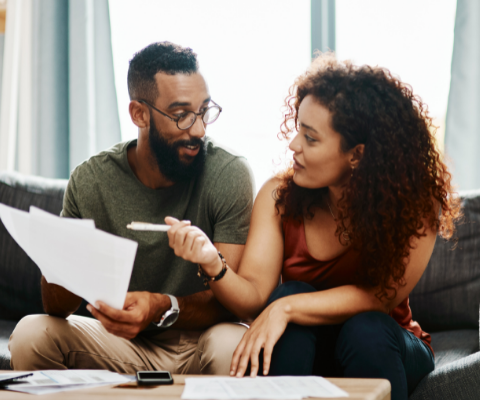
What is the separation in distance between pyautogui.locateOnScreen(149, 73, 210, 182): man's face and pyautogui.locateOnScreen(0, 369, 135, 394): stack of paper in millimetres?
647

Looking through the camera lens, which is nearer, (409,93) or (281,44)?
(409,93)

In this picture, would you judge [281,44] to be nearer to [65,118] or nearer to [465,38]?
[465,38]

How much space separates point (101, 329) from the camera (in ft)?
4.52

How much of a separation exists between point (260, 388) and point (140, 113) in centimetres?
98

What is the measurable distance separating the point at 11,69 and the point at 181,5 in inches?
36.8

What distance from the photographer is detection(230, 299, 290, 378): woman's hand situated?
1020 millimetres

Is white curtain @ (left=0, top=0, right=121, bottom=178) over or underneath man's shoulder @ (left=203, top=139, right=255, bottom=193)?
over

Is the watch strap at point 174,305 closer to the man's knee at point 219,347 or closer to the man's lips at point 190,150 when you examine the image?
the man's knee at point 219,347

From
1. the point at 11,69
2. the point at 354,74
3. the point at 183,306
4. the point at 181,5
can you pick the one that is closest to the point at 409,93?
the point at 354,74

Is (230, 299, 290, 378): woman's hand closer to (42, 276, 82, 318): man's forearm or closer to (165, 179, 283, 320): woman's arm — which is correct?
(165, 179, 283, 320): woman's arm

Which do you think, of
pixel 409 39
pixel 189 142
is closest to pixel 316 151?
pixel 189 142

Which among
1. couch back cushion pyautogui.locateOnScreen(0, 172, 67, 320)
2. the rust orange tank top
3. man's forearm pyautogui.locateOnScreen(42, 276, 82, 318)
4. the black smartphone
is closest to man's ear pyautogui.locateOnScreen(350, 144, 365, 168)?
the rust orange tank top

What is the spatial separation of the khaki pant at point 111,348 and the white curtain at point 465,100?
122 cm

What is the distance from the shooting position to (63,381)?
91 cm
